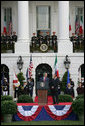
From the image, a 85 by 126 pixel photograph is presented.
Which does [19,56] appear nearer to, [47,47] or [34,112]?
[47,47]

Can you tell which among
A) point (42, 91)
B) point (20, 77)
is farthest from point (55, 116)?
point (20, 77)

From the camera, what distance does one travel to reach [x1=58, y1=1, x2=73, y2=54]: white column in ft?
123

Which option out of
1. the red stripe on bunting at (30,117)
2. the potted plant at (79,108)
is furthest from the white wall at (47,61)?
the potted plant at (79,108)

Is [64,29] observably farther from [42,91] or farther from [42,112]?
[42,112]

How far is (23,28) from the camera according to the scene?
37562 mm

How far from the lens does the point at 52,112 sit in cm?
2619

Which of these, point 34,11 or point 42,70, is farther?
point 34,11

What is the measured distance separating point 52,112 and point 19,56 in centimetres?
1149

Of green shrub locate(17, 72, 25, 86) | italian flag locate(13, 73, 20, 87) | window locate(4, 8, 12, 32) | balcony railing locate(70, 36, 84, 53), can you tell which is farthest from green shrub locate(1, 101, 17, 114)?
window locate(4, 8, 12, 32)

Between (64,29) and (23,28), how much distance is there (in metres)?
3.09

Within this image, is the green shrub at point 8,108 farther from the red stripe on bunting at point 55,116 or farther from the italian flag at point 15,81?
the italian flag at point 15,81

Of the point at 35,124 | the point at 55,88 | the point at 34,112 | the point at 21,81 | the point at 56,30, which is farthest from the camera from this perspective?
the point at 56,30

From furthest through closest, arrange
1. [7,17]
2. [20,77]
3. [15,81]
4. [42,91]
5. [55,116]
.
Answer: [7,17] < [20,77] < [15,81] < [42,91] < [55,116]

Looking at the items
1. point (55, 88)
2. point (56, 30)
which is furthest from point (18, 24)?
point (55, 88)
